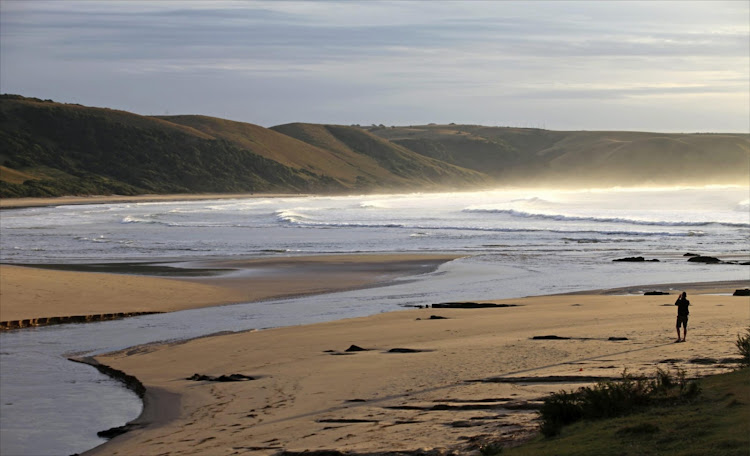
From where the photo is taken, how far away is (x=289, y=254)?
32406 millimetres

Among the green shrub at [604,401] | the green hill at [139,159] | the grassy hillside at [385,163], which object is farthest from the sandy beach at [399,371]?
the grassy hillside at [385,163]

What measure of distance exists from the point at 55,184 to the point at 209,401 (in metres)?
92.9

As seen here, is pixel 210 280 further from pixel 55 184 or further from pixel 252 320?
pixel 55 184

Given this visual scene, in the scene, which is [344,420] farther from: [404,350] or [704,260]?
[704,260]

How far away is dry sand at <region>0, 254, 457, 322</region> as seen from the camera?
59.9 ft

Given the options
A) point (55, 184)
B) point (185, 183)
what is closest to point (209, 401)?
point (55, 184)

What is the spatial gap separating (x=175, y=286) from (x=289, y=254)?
1062 cm

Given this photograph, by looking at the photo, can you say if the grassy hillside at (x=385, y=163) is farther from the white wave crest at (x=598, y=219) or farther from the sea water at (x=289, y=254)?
the sea water at (x=289, y=254)

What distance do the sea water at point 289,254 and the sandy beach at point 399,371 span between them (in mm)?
950

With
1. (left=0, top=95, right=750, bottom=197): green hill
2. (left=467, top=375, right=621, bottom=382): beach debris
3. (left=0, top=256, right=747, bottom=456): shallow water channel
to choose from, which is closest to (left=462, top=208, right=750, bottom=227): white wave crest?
(left=0, top=256, right=747, bottom=456): shallow water channel

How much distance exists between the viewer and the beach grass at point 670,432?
18.5 ft

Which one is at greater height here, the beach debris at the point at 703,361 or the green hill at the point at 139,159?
the green hill at the point at 139,159

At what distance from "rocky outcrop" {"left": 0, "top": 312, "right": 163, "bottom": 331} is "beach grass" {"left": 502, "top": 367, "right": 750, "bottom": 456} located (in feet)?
39.9

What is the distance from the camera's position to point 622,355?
10961 millimetres
